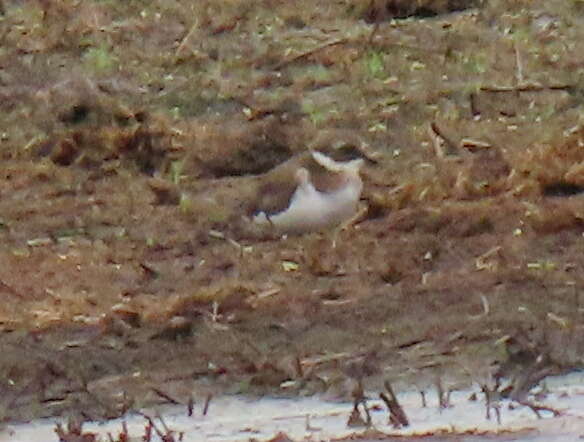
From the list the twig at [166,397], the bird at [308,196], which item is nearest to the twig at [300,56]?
the bird at [308,196]

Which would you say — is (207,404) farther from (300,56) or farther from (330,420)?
(300,56)

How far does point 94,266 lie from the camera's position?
722 centimetres

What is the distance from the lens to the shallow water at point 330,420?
165 inches

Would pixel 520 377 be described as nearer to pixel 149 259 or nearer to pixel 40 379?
pixel 40 379

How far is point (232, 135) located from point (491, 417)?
354 cm

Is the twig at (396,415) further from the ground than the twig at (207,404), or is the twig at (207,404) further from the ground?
the twig at (207,404)

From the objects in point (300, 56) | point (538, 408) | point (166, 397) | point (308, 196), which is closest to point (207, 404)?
point (166, 397)

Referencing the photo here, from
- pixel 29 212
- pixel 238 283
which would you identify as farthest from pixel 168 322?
pixel 29 212

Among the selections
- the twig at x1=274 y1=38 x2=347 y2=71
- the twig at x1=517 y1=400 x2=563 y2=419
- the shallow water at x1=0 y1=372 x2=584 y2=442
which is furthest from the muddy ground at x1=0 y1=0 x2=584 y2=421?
the twig at x1=517 y1=400 x2=563 y2=419

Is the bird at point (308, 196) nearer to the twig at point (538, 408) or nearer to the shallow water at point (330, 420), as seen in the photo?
the shallow water at point (330, 420)

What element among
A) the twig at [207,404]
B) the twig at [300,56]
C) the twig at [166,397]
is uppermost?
the twig at [300,56]

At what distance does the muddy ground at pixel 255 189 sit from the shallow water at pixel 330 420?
18 centimetres

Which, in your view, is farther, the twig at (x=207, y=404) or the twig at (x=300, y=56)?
the twig at (x=300, y=56)

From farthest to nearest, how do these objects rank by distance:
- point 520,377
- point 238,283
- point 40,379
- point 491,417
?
point 238,283
point 40,379
point 520,377
point 491,417
